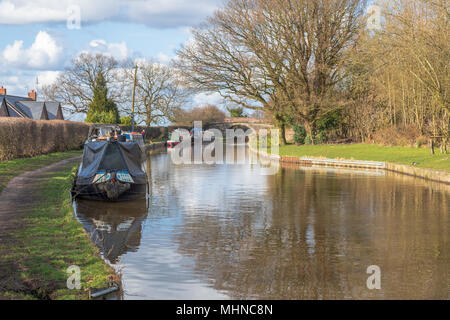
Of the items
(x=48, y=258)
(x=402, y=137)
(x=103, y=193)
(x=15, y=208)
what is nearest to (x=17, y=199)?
(x=15, y=208)

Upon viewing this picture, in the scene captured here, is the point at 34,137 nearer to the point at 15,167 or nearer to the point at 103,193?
the point at 15,167

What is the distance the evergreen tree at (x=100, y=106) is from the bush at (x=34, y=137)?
1667 centimetres

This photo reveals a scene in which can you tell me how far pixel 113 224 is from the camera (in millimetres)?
12828

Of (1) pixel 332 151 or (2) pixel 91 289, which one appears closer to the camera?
(2) pixel 91 289

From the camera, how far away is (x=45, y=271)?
7688 millimetres

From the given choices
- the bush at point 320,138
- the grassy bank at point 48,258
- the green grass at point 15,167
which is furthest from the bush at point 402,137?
the grassy bank at point 48,258

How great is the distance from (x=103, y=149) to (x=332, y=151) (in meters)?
23.7

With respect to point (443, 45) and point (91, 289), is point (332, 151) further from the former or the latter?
point (91, 289)

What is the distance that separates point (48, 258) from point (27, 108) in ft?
196

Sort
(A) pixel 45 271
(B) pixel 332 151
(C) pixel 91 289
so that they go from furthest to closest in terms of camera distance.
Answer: (B) pixel 332 151, (A) pixel 45 271, (C) pixel 91 289

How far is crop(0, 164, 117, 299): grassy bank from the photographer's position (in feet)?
22.6

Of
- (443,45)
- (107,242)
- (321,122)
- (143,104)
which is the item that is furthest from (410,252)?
(143,104)

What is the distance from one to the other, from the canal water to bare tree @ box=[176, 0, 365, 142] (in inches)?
1009

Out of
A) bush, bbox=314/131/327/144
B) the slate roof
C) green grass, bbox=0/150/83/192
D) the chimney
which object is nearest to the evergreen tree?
the slate roof
